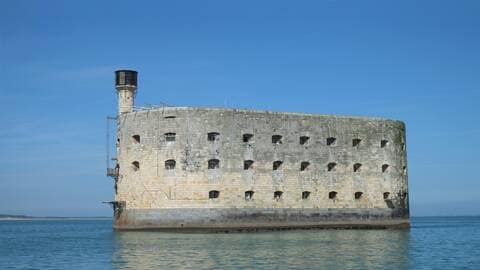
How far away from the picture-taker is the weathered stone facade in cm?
3444

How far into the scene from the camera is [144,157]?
115ft

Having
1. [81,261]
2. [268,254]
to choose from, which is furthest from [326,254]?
[81,261]

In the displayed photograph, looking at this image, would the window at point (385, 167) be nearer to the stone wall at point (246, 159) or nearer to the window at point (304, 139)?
the stone wall at point (246, 159)

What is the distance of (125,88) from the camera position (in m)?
37.8

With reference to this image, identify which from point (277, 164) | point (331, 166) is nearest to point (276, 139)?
point (277, 164)

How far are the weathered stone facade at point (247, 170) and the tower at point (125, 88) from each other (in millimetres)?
1176

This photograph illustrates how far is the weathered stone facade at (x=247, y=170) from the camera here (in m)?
34.4

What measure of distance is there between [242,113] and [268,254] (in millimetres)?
12382

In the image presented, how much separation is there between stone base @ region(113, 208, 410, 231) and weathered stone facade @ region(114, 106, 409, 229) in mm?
47

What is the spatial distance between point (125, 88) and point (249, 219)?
9174 millimetres

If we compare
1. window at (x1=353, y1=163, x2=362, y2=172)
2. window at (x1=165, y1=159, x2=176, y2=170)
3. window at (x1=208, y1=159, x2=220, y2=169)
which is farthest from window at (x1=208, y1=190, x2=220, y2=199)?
window at (x1=353, y1=163, x2=362, y2=172)

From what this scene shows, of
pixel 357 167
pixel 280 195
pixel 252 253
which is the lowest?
pixel 252 253

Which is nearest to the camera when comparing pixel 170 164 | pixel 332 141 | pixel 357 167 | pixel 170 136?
pixel 170 164

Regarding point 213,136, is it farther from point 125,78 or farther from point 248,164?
point 125,78
